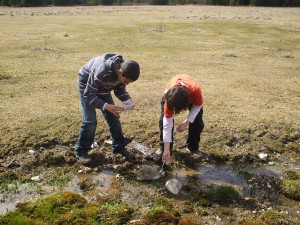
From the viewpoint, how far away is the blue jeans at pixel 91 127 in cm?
554

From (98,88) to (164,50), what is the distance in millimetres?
11885

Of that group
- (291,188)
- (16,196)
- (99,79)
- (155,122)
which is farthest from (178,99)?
(155,122)

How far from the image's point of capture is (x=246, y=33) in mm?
24516

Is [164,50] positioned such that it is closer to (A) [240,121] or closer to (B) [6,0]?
(A) [240,121]

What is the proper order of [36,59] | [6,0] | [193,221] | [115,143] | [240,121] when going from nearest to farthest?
[193,221] → [115,143] → [240,121] → [36,59] → [6,0]

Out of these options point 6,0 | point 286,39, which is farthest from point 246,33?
point 6,0

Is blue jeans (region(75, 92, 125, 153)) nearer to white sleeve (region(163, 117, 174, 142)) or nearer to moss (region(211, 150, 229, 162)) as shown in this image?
white sleeve (region(163, 117, 174, 142))

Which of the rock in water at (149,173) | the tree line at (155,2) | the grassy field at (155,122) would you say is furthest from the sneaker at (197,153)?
the tree line at (155,2)

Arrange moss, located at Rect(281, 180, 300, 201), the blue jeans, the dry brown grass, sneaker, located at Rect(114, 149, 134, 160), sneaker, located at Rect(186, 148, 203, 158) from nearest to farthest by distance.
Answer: moss, located at Rect(281, 180, 300, 201) → the blue jeans → sneaker, located at Rect(114, 149, 134, 160) → sneaker, located at Rect(186, 148, 203, 158) → the dry brown grass

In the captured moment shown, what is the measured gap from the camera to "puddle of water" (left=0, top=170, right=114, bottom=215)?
15.9 ft

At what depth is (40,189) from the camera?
5.15 metres

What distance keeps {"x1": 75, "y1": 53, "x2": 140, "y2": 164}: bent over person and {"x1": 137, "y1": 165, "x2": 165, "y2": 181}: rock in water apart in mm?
492

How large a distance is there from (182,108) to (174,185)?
1313 millimetres

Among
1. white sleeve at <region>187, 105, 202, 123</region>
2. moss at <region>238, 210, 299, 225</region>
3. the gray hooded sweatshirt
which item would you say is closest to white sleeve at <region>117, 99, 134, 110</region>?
the gray hooded sweatshirt
